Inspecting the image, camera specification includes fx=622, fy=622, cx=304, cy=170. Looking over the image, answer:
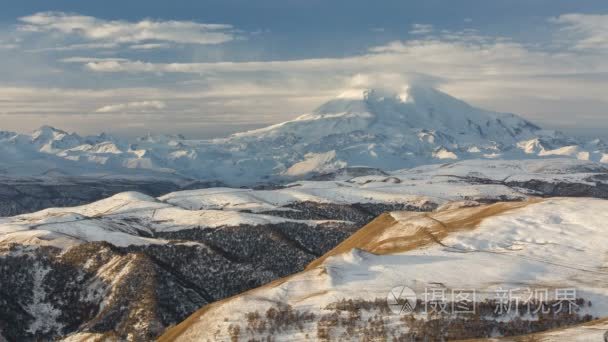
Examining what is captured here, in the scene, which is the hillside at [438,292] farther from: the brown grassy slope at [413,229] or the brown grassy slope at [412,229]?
the brown grassy slope at [413,229]

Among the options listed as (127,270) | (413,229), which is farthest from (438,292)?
(127,270)

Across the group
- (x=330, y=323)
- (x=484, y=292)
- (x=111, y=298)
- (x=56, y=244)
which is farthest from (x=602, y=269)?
(x=56, y=244)

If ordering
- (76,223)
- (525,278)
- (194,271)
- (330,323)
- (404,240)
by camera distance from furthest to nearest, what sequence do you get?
1. (76,223)
2. (194,271)
3. (404,240)
4. (525,278)
5. (330,323)

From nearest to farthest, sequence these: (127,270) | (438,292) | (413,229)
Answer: (438,292) < (413,229) < (127,270)

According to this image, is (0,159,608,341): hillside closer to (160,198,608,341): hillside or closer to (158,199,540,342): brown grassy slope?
(158,199,540,342): brown grassy slope

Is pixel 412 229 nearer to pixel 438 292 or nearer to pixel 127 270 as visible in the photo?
pixel 438 292

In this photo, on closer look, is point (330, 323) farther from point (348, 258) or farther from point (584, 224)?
point (584, 224)

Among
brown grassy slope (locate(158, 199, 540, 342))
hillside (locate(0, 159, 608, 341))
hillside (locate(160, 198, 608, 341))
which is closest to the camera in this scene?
hillside (locate(160, 198, 608, 341))

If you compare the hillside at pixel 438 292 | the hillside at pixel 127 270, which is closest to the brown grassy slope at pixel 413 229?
the hillside at pixel 127 270

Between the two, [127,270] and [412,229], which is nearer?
[412,229]

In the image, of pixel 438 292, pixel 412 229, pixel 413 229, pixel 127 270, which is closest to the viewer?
pixel 438 292

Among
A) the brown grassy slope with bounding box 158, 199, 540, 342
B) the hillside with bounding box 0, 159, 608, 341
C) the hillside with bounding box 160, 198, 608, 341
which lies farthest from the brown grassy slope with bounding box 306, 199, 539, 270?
the hillside with bounding box 160, 198, 608, 341
